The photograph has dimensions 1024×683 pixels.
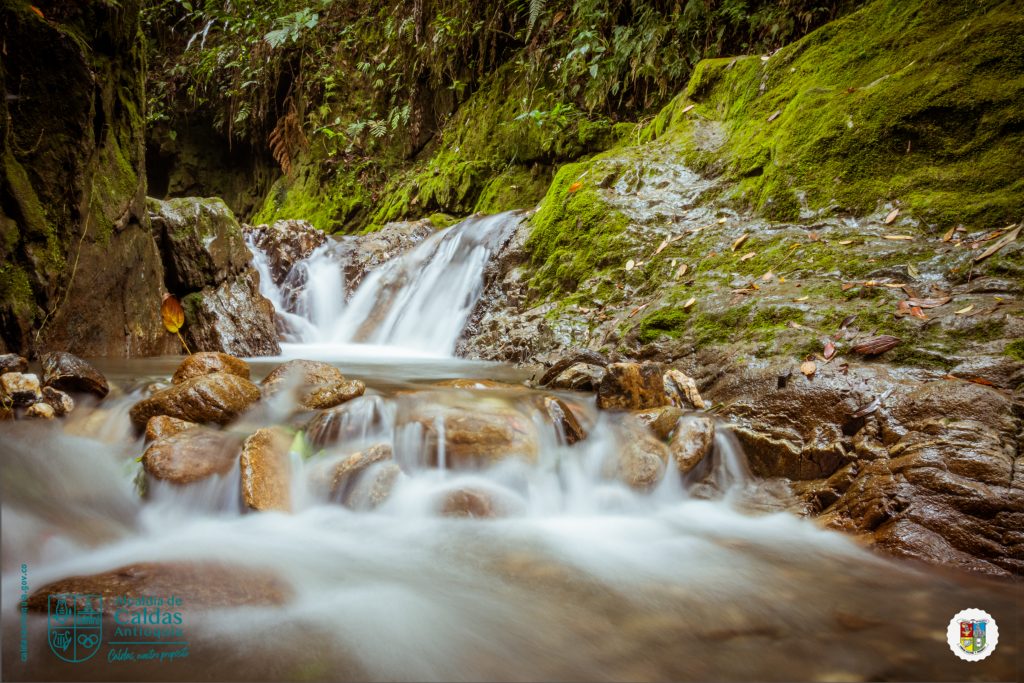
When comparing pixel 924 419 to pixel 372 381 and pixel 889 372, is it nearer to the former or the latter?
pixel 889 372

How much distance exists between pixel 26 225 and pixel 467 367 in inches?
141

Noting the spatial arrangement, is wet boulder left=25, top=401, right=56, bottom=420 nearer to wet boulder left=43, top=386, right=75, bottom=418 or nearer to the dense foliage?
wet boulder left=43, top=386, right=75, bottom=418

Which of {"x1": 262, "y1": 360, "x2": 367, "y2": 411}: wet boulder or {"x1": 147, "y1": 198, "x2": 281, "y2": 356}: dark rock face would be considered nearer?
{"x1": 262, "y1": 360, "x2": 367, "y2": 411}: wet boulder

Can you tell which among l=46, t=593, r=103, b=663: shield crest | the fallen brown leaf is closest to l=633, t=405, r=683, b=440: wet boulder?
the fallen brown leaf

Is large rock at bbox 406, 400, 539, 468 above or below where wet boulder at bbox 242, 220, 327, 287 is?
below

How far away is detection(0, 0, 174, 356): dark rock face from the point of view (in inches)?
149

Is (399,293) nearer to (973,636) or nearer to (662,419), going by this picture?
(662,419)

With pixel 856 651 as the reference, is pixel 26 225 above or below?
above

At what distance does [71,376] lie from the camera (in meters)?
3.19

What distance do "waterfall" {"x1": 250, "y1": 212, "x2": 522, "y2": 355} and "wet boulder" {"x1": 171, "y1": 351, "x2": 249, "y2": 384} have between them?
2588 millimetres

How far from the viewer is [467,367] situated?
5.10m

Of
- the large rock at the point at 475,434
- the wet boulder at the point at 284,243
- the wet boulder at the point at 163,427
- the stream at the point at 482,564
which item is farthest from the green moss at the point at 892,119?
the wet boulder at the point at 284,243

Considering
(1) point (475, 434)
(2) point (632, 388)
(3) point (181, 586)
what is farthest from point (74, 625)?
(2) point (632, 388)

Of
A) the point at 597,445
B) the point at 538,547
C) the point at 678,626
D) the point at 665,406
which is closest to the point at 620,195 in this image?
the point at 665,406
